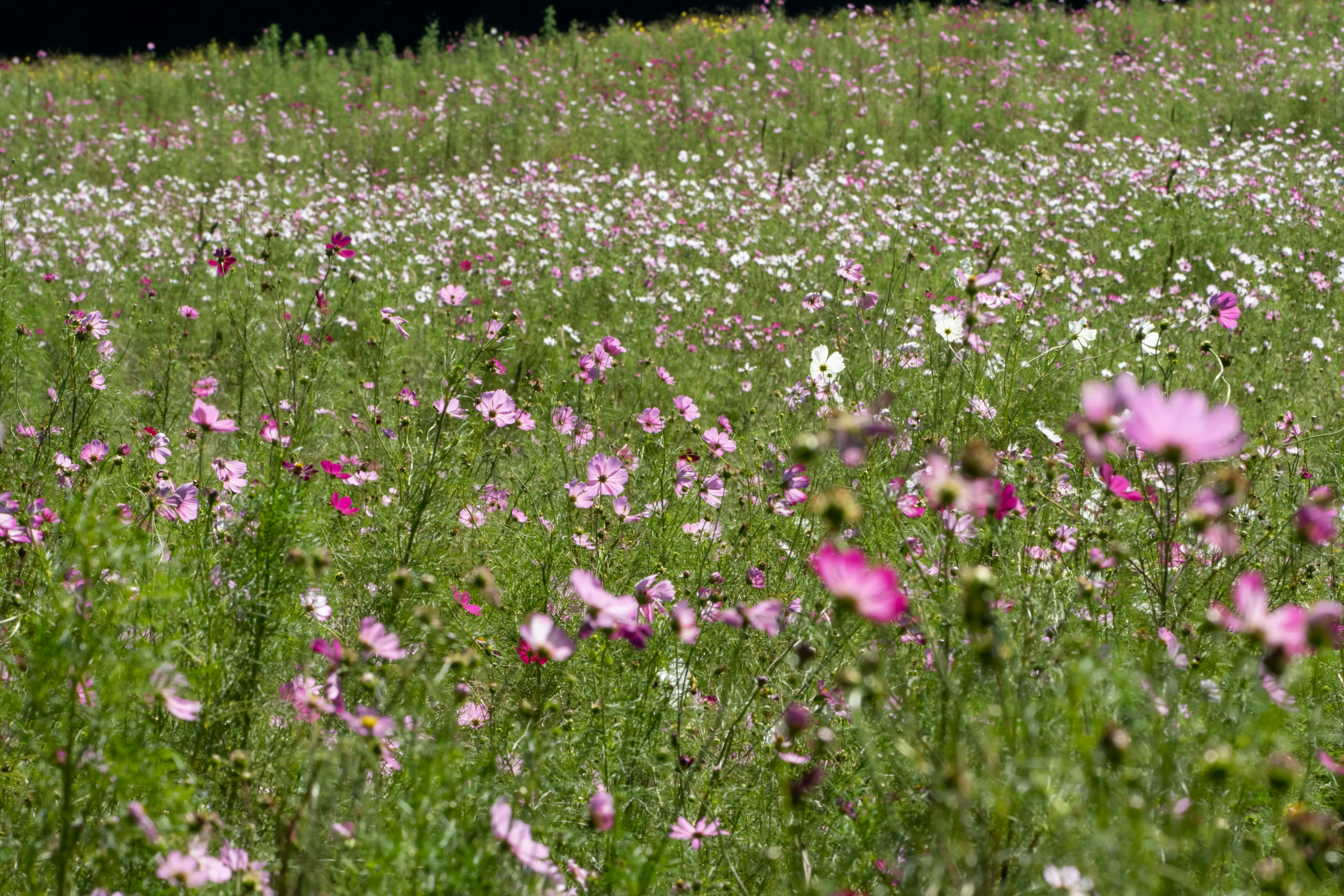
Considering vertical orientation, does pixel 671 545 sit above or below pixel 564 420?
below

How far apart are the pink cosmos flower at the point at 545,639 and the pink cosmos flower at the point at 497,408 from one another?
0.95 metres

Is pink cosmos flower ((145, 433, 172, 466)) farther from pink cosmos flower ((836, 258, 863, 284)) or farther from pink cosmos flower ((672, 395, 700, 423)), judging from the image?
pink cosmos flower ((836, 258, 863, 284))

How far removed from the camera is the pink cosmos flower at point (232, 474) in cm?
167

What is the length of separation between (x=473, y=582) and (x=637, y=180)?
4.67m

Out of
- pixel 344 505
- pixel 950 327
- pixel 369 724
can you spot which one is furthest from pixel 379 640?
pixel 950 327

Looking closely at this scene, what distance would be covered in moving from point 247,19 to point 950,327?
17.7 meters

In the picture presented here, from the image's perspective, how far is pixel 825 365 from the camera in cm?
205

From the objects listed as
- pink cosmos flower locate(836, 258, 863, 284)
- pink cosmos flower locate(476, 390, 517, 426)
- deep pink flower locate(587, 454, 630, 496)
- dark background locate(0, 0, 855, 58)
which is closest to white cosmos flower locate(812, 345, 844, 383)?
pink cosmos flower locate(836, 258, 863, 284)

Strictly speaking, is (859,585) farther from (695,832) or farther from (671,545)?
(671,545)

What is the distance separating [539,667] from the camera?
1.69 metres

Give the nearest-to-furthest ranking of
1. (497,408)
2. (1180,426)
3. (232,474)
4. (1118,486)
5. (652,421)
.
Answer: (1180,426)
(1118,486)
(232,474)
(497,408)
(652,421)

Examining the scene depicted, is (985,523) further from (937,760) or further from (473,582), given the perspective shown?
(473,582)

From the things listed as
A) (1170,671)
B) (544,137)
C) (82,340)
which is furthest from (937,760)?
(544,137)

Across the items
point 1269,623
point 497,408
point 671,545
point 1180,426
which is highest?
point 1180,426
